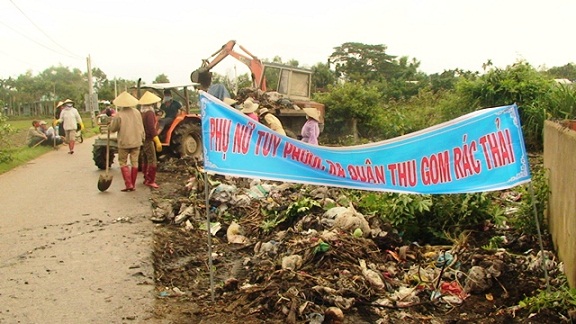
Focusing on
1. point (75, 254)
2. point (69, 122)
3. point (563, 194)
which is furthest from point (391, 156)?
point (69, 122)

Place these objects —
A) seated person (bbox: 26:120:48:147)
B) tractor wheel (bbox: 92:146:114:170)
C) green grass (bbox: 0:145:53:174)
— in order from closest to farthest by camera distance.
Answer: tractor wheel (bbox: 92:146:114:170), green grass (bbox: 0:145:53:174), seated person (bbox: 26:120:48:147)

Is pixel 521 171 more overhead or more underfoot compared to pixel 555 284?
more overhead

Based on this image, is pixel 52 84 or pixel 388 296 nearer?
pixel 388 296

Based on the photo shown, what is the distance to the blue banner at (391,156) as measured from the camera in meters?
5.04

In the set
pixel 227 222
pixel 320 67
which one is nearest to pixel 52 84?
pixel 320 67

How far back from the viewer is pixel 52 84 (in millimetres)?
70000

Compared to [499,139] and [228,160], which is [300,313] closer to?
[228,160]

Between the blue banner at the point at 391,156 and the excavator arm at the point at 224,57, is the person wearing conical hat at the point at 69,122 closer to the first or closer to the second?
the excavator arm at the point at 224,57

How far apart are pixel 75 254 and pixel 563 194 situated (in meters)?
5.20

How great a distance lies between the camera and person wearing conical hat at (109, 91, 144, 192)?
10.5 m

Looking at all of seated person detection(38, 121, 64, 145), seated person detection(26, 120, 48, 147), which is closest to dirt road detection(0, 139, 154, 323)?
seated person detection(38, 121, 64, 145)

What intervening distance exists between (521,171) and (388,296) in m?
1.56

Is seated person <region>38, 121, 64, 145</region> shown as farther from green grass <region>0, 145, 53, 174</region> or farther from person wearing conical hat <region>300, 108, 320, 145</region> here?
person wearing conical hat <region>300, 108, 320, 145</region>

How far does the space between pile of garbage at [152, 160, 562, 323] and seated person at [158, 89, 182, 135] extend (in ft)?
18.7
